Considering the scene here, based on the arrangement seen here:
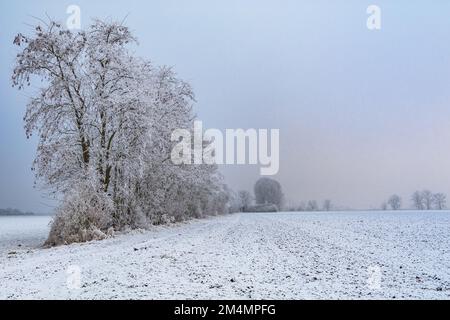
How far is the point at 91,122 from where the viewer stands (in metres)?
16.3

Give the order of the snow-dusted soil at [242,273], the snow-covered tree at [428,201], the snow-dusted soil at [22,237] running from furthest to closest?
the snow-covered tree at [428,201] < the snow-dusted soil at [22,237] < the snow-dusted soil at [242,273]

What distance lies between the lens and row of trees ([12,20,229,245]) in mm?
14672

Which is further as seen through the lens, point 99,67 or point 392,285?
point 99,67

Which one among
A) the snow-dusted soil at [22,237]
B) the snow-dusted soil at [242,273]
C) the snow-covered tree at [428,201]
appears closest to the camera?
the snow-dusted soil at [242,273]

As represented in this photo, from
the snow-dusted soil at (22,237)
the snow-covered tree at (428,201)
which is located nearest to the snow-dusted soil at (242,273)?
the snow-dusted soil at (22,237)

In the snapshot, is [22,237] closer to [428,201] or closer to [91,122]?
[91,122]

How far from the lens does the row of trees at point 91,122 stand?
48.1 ft

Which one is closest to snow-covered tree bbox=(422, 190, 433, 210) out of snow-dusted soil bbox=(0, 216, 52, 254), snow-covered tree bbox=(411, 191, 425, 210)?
snow-covered tree bbox=(411, 191, 425, 210)

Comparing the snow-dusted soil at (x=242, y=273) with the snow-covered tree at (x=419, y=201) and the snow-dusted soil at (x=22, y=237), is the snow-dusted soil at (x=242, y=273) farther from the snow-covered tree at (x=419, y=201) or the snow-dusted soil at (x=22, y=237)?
the snow-covered tree at (x=419, y=201)

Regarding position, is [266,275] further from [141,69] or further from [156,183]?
[156,183]

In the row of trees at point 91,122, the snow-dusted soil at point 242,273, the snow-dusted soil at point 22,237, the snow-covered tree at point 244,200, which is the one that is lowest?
the snow-covered tree at point 244,200
